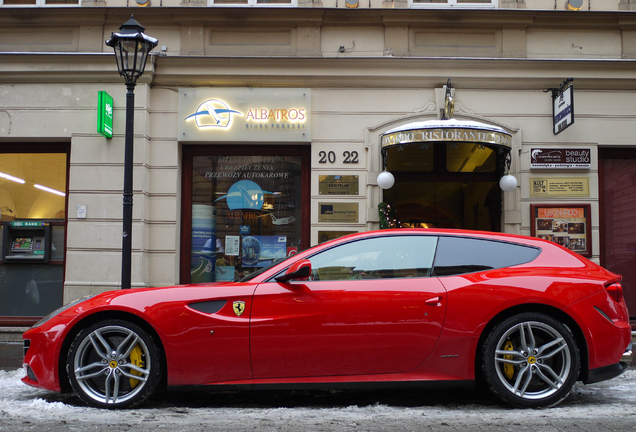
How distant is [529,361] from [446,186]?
543 cm

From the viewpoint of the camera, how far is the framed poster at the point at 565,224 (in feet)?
26.7

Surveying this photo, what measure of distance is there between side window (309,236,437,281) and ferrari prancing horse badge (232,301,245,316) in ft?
1.92

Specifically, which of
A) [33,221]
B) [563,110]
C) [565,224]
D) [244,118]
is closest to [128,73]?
[244,118]

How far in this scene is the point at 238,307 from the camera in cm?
377

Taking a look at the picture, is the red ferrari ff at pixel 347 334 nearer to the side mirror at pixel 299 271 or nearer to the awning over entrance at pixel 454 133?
the side mirror at pixel 299 271

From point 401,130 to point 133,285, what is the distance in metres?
4.86

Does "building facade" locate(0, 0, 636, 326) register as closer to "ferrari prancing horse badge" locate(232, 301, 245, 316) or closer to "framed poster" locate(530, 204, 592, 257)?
"framed poster" locate(530, 204, 592, 257)

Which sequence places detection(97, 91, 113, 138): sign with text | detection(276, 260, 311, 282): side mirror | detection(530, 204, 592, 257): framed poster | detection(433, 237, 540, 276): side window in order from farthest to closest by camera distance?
detection(530, 204, 592, 257): framed poster, detection(97, 91, 113, 138): sign with text, detection(433, 237, 540, 276): side window, detection(276, 260, 311, 282): side mirror

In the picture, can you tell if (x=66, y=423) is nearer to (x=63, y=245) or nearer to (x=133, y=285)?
(x=133, y=285)

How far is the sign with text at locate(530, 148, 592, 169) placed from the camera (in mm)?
8203

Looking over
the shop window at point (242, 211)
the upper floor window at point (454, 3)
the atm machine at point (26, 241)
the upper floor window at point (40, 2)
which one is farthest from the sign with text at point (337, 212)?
the upper floor window at point (40, 2)

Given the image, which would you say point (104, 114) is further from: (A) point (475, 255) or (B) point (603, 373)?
(B) point (603, 373)

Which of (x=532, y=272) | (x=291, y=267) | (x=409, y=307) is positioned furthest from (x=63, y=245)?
(x=532, y=272)

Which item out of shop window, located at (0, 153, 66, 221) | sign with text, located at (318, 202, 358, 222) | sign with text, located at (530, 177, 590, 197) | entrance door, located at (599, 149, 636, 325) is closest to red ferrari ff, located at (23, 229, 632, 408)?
sign with text, located at (318, 202, 358, 222)
